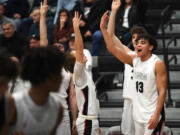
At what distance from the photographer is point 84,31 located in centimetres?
1175

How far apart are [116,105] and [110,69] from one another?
101cm

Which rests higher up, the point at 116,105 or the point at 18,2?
the point at 18,2

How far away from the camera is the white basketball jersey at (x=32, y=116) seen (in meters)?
4.24

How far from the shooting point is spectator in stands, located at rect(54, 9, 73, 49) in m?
11.0

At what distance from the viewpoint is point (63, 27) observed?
11.2 meters

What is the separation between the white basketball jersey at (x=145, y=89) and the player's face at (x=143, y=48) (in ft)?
0.33

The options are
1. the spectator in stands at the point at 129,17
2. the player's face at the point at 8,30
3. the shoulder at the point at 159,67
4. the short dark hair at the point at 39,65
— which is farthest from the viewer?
the spectator in stands at the point at 129,17

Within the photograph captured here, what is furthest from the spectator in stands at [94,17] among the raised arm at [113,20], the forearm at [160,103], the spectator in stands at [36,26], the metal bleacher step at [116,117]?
the forearm at [160,103]

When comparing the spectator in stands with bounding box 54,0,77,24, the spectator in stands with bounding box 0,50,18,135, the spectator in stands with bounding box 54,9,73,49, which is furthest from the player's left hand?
the spectator in stands with bounding box 54,0,77,24

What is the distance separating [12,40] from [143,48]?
144 inches

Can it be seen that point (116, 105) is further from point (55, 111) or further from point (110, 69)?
point (55, 111)

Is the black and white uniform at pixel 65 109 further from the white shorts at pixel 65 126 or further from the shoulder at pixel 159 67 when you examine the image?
the shoulder at pixel 159 67

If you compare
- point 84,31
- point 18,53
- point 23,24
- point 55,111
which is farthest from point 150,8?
point 55,111

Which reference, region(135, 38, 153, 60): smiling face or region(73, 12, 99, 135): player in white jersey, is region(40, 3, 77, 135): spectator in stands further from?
region(135, 38, 153, 60): smiling face
